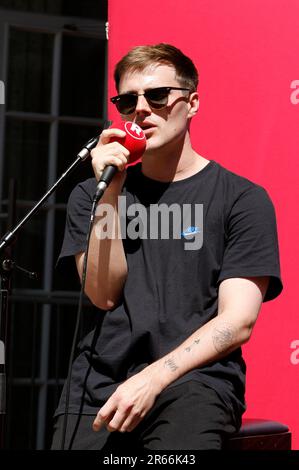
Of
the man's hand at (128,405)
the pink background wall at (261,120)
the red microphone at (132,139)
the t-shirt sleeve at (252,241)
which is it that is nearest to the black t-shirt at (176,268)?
the t-shirt sleeve at (252,241)

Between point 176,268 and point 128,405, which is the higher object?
point 176,268

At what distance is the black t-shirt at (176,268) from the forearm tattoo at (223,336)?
0.08 m

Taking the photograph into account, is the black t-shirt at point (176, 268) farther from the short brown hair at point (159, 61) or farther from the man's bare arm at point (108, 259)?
the short brown hair at point (159, 61)

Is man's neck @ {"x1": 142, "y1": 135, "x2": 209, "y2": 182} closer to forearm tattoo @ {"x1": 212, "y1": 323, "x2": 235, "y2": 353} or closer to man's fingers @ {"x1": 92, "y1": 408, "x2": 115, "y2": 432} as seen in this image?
forearm tattoo @ {"x1": 212, "y1": 323, "x2": 235, "y2": 353}

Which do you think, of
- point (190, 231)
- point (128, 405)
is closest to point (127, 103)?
point (190, 231)

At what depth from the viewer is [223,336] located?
2.27 m

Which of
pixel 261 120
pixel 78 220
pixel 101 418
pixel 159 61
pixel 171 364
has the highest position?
pixel 159 61

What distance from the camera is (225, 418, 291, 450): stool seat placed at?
2346 mm

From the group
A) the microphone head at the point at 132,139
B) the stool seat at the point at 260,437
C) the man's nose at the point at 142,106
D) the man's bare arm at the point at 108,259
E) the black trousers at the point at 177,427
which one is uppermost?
the man's nose at the point at 142,106

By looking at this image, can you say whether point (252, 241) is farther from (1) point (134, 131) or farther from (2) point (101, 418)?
(2) point (101, 418)

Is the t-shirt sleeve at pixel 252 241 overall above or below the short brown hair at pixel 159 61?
below

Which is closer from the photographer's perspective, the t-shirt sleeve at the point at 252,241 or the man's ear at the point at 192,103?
the t-shirt sleeve at the point at 252,241

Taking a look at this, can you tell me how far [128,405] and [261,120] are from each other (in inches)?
54.6

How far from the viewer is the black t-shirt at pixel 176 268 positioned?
2375 mm
